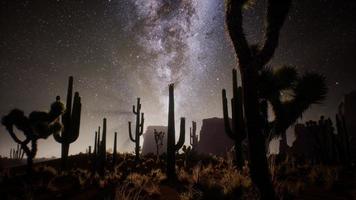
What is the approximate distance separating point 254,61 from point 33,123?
46.7ft

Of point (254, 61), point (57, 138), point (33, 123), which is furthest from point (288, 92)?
point (33, 123)

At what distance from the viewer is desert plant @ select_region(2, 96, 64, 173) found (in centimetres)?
1496

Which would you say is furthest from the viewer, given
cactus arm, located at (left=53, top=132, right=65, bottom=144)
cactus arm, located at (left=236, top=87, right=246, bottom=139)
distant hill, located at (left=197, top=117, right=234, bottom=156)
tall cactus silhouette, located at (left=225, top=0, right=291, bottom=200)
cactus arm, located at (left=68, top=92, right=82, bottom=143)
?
distant hill, located at (left=197, top=117, right=234, bottom=156)

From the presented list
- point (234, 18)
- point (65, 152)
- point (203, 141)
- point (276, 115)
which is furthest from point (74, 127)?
point (203, 141)

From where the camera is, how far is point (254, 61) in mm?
5387

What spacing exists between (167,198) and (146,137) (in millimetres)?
116671

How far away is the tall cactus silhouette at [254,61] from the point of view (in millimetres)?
4871

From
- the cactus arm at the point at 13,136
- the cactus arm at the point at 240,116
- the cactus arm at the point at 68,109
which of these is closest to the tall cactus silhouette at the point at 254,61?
the cactus arm at the point at 240,116

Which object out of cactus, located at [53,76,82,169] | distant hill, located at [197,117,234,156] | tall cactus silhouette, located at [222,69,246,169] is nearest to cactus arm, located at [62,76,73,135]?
cactus, located at [53,76,82,169]

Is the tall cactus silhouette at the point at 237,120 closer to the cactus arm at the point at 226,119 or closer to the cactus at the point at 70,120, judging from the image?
the cactus arm at the point at 226,119

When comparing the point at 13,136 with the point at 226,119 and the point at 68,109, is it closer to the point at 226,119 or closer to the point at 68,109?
the point at 68,109

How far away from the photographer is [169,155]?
1236 centimetres

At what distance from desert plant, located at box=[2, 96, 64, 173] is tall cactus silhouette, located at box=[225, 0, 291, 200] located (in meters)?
12.6

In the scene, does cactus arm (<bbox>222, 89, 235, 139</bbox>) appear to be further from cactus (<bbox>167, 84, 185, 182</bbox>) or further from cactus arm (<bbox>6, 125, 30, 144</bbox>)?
cactus arm (<bbox>6, 125, 30, 144</bbox>)
